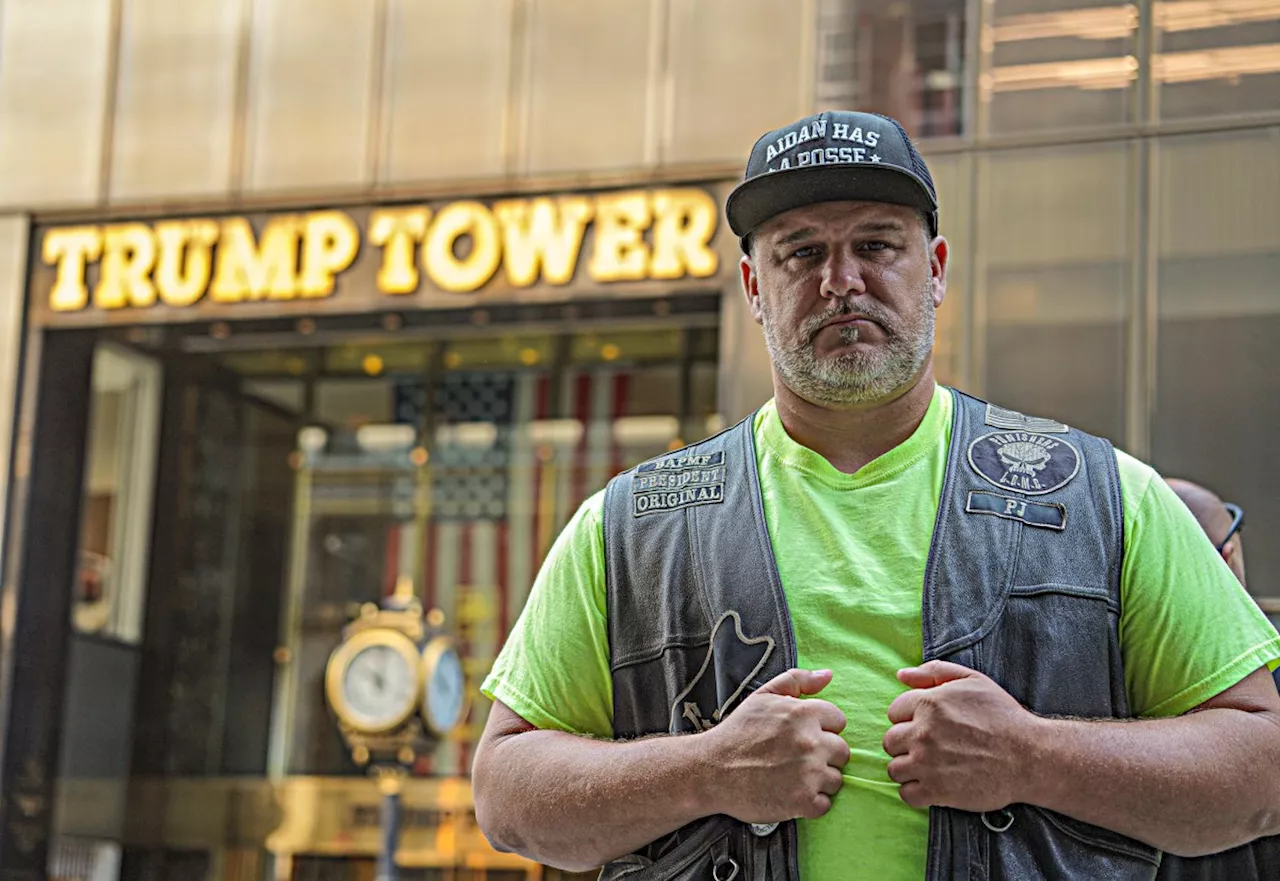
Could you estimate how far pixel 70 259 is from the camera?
11953 mm

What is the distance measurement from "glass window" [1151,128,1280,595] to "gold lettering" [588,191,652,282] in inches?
120

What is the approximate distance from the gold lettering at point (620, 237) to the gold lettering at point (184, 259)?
2704 millimetres

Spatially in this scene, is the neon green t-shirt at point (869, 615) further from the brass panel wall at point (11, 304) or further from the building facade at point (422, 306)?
the brass panel wall at point (11, 304)

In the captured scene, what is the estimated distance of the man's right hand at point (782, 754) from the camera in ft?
7.16

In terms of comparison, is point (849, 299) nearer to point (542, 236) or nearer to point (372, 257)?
point (542, 236)

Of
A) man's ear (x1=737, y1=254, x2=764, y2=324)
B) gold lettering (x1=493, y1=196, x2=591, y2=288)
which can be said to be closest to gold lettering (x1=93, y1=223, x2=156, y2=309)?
gold lettering (x1=493, y1=196, x2=591, y2=288)

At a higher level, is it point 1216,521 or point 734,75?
point 734,75

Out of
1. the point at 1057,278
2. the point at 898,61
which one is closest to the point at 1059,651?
the point at 1057,278

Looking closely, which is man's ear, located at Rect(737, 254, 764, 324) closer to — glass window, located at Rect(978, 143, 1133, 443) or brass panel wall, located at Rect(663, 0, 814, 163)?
glass window, located at Rect(978, 143, 1133, 443)

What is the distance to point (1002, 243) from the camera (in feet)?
32.3

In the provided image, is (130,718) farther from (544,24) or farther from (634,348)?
(544,24)

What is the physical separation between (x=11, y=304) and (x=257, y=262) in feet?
6.04

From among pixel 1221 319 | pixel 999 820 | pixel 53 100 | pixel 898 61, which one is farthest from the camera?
pixel 53 100

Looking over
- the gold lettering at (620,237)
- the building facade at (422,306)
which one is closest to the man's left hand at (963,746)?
the building facade at (422,306)
